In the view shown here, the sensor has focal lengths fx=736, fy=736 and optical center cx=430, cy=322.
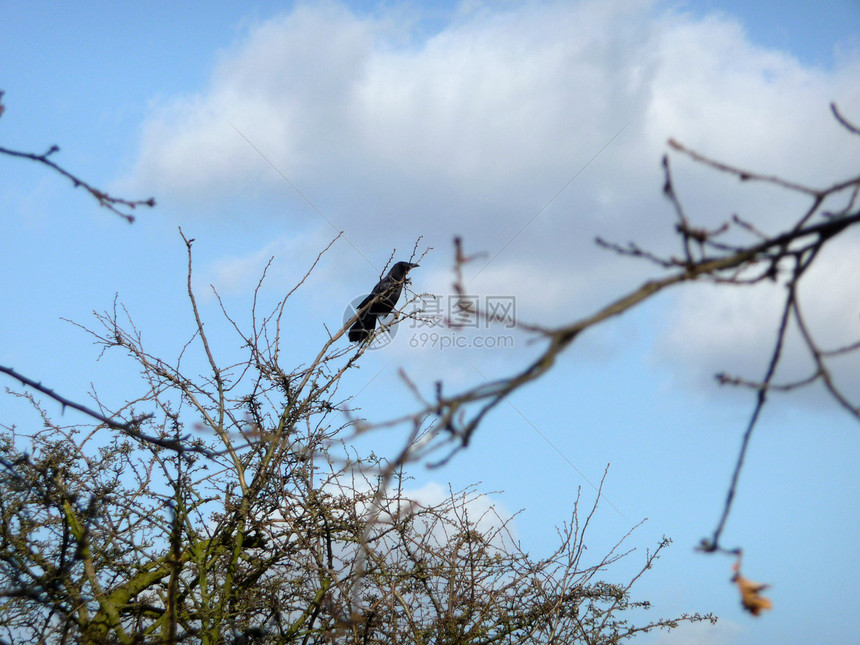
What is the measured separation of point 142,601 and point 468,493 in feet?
6.75

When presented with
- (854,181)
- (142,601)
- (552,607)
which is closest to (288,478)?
(142,601)

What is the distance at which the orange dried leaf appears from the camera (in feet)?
4.34

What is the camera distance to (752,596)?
1336mm

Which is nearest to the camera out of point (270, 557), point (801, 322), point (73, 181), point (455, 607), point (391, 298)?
point (801, 322)

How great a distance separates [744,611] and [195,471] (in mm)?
3699

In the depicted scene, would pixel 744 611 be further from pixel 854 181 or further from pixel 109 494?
pixel 109 494

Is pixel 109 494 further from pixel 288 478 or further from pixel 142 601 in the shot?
pixel 288 478

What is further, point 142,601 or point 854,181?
point 142,601

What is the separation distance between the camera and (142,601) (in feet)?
14.1

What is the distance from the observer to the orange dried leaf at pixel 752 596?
4.34ft

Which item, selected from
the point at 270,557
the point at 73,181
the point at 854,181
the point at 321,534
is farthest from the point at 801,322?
the point at 270,557

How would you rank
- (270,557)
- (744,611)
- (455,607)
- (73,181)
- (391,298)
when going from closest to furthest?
(744,611), (73,181), (455,607), (270,557), (391,298)

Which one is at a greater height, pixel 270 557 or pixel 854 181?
pixel 270 557

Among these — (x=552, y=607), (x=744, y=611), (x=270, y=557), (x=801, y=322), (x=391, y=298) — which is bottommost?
(x=744, y=611)
